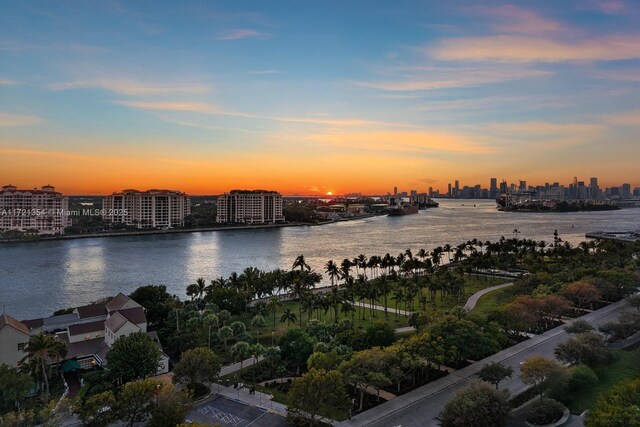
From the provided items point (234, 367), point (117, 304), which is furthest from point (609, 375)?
point (117, 304)

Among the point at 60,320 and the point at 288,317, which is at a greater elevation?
the point at 60,320

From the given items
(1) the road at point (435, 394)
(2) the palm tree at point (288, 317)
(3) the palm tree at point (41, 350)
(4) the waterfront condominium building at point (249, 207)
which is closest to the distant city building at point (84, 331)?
(3) the palm tree at point (41, 350)

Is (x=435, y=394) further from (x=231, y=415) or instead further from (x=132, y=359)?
(x=132, y=359)

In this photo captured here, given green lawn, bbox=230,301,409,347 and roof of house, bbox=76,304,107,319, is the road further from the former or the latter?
roof of house, bbox=76,304,107,319

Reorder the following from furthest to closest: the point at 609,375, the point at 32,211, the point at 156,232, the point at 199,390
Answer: the point at 156,232 → the point at 32,211 → the point at 609,375 → the point at 199,390

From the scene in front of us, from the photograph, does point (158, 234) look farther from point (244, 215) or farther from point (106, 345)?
point (106, 345)

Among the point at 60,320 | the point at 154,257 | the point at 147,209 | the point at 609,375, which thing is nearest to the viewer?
the point at 609,375

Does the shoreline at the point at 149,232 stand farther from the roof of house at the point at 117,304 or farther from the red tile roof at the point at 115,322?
the red tile roof at the point at 115,322

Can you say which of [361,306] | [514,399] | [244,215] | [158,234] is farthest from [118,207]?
[514,399]

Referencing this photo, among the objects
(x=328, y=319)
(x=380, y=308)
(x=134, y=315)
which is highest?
(x=134, y=315)
